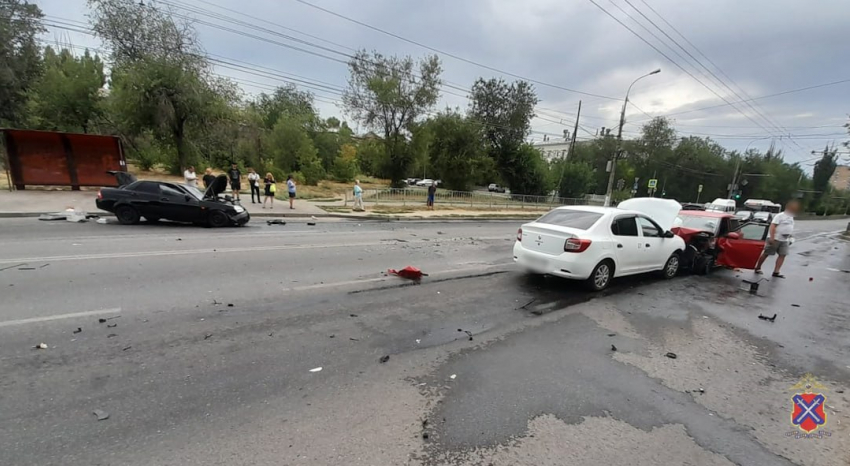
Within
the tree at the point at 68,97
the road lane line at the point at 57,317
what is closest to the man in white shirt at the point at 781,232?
the road lane line at the point at 57,317

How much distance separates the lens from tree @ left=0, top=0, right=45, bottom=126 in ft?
88.8

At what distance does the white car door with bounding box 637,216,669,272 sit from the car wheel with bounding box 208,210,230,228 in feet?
38.5

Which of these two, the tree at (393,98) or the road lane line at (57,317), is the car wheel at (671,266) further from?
the tree at (393,98)

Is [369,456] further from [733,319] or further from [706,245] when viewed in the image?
[706,245]

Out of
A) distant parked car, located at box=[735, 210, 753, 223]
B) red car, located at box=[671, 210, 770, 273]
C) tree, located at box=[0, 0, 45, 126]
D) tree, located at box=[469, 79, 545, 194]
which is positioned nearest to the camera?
red car, located at box=[671, 210, 770, 273]

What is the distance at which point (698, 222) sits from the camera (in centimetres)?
959

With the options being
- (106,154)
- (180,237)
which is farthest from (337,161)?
(180,237)

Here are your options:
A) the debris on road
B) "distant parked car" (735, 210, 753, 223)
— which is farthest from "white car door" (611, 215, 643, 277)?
"distant parked car" (735, 210, 753, 223)

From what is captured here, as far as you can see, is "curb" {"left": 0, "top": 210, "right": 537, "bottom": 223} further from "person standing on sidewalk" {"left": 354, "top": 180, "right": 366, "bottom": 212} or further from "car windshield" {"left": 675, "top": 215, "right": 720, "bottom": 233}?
"car windshield" {"left": 675, "top": 215, "right": 720, "bottom": 233}

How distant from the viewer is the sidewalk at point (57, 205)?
12430 millimetres

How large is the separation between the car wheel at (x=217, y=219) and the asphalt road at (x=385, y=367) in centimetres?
449

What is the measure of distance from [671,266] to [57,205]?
65.6 feet

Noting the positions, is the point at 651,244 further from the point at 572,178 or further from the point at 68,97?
the point at 68,97

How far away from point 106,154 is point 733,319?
23.3 metres
